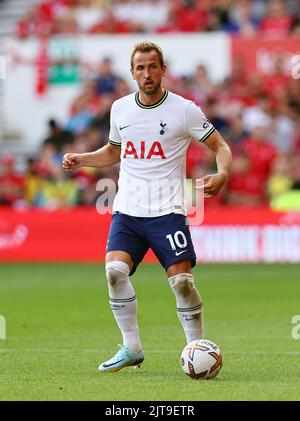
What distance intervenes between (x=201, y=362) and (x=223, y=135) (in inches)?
601

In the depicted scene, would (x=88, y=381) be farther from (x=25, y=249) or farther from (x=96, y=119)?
(x=96, y=119)

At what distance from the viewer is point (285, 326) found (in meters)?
13.9

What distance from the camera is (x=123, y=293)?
9891 mm

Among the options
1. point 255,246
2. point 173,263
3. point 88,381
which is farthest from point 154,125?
point 255,246

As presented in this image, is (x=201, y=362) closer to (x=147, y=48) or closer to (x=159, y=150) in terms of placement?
(x=159, y=150)

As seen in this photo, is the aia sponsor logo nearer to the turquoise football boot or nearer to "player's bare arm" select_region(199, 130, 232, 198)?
"player's bare arm" select_region(199, 130, 232, 198)

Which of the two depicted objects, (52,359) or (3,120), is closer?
(52,359)

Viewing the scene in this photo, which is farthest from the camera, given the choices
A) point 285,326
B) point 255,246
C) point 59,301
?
point 255,246

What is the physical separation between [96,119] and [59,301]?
915 cm

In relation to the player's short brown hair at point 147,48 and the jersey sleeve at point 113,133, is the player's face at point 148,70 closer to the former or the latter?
the player's short brown hair at point 147,48

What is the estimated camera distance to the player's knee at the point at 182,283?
963cm

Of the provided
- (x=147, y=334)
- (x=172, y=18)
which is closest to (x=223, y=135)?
(x=172, y=18)

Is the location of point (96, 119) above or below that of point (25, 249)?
above

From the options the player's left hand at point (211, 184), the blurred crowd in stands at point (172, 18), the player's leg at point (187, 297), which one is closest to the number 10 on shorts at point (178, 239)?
the player's leg at point (187, 297)
